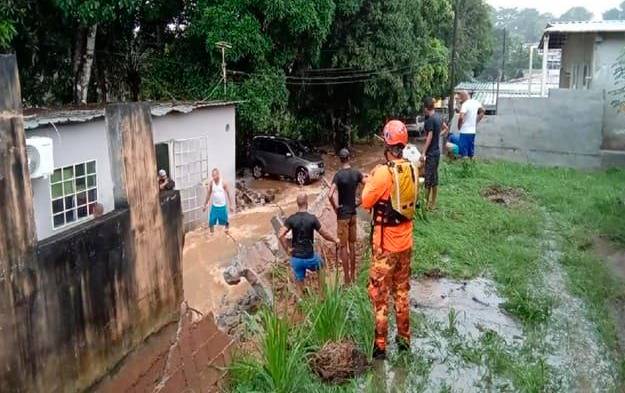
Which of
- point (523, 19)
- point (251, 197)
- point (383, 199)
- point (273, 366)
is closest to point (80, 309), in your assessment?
point (273, 366)

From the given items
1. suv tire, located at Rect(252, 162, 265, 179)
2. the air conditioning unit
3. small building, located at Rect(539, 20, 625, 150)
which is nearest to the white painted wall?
small building, located at Rect(539, 20, 625, 150)

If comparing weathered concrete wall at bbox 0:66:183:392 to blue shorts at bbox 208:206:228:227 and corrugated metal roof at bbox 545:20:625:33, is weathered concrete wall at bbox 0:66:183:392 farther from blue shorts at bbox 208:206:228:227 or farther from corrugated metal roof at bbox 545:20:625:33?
corrugated metal roof at bbox 545:20:625:33

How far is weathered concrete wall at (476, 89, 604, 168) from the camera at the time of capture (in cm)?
1619

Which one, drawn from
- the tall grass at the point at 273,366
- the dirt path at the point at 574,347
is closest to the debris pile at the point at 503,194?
the dirt path at the point at 574,347

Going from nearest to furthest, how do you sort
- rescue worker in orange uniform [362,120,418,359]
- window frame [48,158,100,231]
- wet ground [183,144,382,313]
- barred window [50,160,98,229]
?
rescue worker in orange uniform [362,120,418,359], wet ground [183,144,382,313], window frame [48,158,100,231], barred window [50,160,98,229]

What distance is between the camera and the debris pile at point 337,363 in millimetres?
4695

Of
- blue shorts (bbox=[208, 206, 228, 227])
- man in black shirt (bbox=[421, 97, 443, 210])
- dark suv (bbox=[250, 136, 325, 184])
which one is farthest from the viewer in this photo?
dark suv (bbox=[250, 136, 325, 184])

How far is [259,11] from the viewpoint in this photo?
1752 centimetres

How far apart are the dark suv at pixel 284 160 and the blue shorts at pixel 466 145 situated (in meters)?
9.43

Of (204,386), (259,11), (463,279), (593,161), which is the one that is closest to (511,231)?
(463,279)

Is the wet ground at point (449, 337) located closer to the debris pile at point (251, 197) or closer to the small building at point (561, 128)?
the small building at point (561, 128)

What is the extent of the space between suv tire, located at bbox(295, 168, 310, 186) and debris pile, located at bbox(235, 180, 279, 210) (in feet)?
5.71

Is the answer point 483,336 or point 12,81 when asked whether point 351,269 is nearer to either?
point 483,336

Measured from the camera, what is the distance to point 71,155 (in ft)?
34.6
